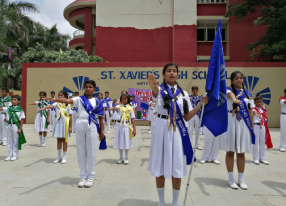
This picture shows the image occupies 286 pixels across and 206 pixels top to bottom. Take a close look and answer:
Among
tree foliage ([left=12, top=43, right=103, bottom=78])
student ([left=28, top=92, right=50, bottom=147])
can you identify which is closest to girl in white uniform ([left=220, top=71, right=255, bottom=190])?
student ([left=28, top=92, right=50, bottom=147])

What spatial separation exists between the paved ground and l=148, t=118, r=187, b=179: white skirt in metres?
0.73

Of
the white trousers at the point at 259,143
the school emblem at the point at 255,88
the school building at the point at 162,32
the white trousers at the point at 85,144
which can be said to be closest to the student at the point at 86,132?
the white trousers at the point at 85,144

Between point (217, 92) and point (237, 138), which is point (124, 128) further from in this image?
point (217, 92)

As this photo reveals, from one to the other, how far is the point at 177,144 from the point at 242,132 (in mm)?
1696

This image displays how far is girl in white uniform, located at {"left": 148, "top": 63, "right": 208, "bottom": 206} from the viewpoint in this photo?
2.85m

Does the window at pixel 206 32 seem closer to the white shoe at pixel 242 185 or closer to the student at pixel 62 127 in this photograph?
the student at pixel 62 127

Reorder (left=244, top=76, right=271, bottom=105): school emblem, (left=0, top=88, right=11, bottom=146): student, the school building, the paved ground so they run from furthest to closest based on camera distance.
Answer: the school building < (left=244, top=76, right=271, bottom=105): school emblem < (left=0, top=88, right=11, bottom=146): student < the paved ground

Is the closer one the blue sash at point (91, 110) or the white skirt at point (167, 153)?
the white skirt at point (167, 153)

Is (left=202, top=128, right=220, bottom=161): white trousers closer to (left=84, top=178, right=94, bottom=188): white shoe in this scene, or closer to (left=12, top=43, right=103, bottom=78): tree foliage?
(left=84, top=178, right=94, bottom=188): white shoe

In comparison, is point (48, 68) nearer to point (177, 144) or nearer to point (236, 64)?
point (236, 64)

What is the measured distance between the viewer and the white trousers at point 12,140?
591 centimetres

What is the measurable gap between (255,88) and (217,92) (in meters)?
12.2

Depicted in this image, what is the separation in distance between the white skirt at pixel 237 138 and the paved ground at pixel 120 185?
691 millimetres

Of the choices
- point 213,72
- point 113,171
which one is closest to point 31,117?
point 113,171
